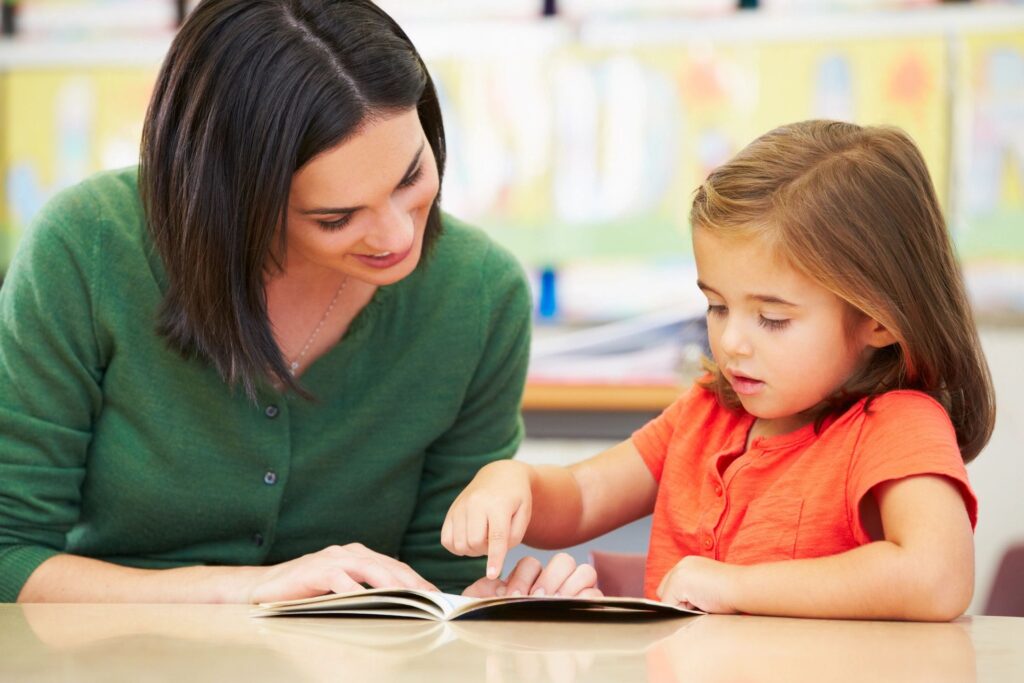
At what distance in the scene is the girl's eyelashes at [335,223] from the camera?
1.26 metres

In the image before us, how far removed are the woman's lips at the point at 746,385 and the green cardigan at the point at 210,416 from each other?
0.40 metres

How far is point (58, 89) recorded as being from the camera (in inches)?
115

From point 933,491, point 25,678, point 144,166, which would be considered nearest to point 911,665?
point 933,491

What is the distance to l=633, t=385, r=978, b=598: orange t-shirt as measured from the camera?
43.7 inches

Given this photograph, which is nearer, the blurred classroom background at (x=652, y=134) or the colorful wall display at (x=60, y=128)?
the blurred classroom background at (x=652, y=134)

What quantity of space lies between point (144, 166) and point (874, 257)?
0.75m

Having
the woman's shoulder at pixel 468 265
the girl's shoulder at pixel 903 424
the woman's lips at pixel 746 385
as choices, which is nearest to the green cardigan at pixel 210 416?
the woman's shoulder at pixel 468 265

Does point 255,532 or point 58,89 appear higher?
point 58,89

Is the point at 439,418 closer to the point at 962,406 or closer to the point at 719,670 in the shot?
the point at 962,406

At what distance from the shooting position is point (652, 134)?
2.73 metres

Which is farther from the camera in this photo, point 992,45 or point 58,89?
point 58,89

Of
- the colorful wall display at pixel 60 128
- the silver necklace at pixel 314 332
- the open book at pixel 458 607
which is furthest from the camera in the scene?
the colorful wall display at pixel 60 128

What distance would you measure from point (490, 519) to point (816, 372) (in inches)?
13.3

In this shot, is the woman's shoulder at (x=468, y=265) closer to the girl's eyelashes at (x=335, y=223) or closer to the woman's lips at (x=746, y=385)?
the girl's eyelashes at (x=335, y=223)
